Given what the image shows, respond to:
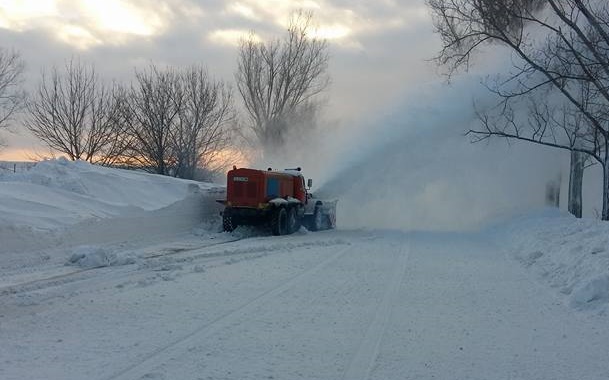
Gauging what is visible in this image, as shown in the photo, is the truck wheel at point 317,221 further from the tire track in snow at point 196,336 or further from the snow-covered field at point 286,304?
the tire track in snow at point 196,336

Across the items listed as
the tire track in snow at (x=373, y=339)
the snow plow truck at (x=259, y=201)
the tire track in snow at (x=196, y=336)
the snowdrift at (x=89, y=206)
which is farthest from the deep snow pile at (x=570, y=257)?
the snowdrift at (x=89, y=206)

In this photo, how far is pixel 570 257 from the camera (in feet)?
37.7

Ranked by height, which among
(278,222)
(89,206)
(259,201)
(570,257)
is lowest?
(570,257)

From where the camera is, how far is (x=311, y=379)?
5258mm

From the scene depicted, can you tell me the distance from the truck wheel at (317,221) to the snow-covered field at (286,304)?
17.6ft

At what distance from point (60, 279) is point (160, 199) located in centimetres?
1067

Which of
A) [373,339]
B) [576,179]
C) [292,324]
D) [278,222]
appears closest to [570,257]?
[373,339]

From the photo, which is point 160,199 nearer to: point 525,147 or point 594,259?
point 594,259

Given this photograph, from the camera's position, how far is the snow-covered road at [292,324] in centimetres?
559

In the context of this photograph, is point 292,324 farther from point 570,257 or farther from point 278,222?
point 278,222

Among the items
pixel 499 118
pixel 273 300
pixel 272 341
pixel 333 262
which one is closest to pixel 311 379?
pixel 272 341

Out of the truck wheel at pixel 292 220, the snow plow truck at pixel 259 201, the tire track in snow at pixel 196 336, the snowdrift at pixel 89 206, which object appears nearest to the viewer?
the tire track in snow at pixel 196 336

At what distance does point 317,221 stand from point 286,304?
1475cm

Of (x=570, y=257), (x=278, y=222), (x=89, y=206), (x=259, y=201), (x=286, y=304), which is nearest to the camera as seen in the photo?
(x=286, y=304)
